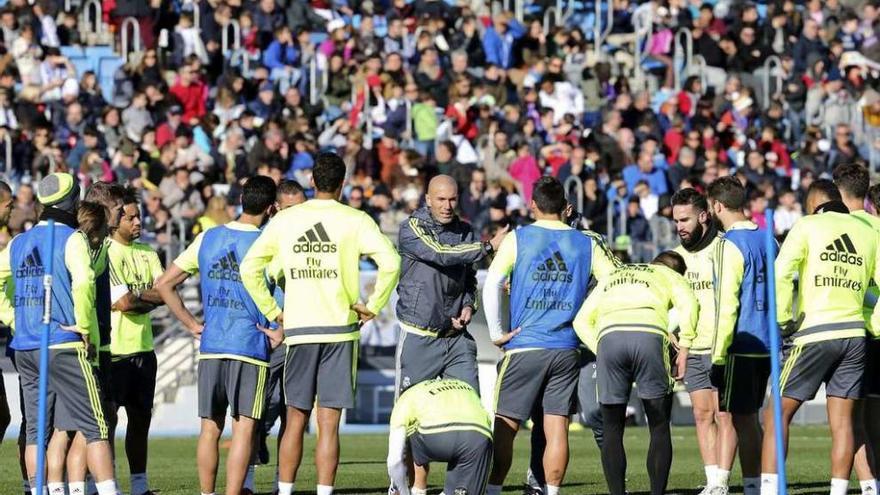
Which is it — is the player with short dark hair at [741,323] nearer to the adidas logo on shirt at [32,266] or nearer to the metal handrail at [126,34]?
the adidas logo on shirt at [32,266]

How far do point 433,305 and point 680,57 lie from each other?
65.2 ft

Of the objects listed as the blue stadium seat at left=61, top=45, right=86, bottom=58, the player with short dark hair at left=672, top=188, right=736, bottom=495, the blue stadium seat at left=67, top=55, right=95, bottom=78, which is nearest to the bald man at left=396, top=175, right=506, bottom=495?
the player with short dark hair at left=672, top=188, right=736, bottom=495

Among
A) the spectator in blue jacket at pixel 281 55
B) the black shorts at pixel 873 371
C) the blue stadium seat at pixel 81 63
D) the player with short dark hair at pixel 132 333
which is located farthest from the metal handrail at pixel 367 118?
the black shorts at pixel 873 371

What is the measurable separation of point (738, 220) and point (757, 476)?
1832 millimetres

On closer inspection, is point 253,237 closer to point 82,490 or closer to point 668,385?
point 82,490

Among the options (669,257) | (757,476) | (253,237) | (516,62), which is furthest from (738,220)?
(516,62)

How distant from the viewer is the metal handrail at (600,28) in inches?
1284

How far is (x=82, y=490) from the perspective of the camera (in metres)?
12.4

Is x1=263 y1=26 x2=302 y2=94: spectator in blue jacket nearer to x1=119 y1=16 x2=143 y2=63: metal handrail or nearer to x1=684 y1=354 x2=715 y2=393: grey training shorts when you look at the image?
x1=119 y1=16 x2=143 y2=63: metal handrail

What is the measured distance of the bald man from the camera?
13.7 metres

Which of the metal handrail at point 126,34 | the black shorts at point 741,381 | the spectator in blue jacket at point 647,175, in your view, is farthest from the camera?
the metal handrail at point 126,34

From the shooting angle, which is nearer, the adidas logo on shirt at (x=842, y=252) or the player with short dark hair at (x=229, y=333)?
the adidas logo on shirt at (x=842, y=252)

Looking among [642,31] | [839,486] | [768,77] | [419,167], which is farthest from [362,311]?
[642,31]

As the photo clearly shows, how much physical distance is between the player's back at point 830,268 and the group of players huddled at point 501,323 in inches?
0.5
